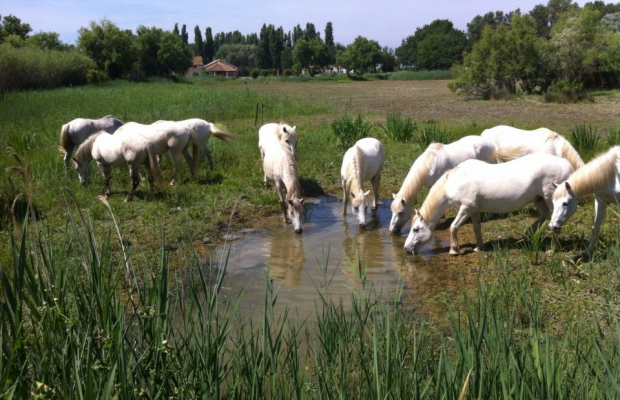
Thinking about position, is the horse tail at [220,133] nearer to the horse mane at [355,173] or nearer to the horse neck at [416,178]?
the horse mane at [355,173]

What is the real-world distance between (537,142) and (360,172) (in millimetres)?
2767

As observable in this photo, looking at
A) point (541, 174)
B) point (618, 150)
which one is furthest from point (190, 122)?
point (618, 150)

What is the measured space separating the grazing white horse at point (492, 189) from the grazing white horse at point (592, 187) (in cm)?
43

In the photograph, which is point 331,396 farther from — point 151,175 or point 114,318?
point 151,175

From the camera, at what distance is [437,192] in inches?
303

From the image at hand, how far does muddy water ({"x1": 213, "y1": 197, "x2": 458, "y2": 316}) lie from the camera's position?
633 centimetres

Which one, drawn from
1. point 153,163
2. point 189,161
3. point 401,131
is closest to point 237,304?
point 153,163

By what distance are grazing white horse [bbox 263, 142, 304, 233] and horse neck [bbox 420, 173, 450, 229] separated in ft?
6.40

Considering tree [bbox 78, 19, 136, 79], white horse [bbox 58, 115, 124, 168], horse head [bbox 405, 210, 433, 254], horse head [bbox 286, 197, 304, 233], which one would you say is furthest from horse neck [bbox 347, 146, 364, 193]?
tree [bbox 78, 19, 136, 79]

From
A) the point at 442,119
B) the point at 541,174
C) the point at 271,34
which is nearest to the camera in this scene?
the point at 541,174

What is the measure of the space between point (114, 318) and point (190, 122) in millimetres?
9760

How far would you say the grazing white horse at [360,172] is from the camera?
29.2 ft

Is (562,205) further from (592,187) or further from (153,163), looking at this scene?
(153,163)

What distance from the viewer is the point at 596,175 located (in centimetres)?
648
